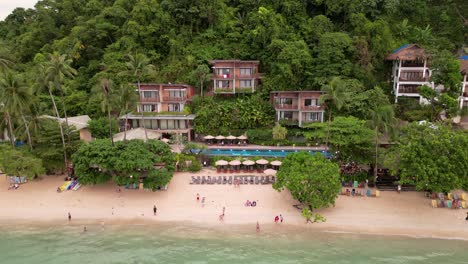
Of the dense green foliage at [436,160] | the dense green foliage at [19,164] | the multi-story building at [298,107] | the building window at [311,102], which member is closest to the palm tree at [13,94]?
the dense green foliage at [19,164]

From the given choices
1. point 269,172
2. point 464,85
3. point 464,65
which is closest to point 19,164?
point 269,172

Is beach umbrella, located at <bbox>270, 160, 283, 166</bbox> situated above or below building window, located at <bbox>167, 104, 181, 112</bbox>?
below

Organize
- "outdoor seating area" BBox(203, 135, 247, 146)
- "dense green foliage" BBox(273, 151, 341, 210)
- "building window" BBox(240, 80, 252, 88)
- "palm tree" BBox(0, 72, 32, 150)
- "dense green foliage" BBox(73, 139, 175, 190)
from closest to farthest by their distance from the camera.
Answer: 1. "dense green foliage" BBox(273, 151, 341, 210)
2. "dense green foliage" BBox(73, 139, 175, 190)
3. "palm tree" BBox(0, 72, 32, 150)
4. "outdoor seating area" BBox(203, 135, 247, 146)
5. "building window" BBox(240, 80, 252, 88)

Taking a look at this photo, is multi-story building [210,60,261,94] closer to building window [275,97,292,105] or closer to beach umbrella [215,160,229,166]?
building window [275,97,292,105]

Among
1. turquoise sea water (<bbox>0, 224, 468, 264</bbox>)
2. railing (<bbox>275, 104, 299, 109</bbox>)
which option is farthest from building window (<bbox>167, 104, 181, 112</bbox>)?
turquoise sea water (<bbox>0, 224, 468, 264</bbox>)

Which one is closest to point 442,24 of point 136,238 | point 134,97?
point 134,97

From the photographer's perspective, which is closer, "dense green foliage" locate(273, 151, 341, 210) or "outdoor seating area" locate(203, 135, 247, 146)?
"dense green foliage" locate(273, 151, 341, 210)

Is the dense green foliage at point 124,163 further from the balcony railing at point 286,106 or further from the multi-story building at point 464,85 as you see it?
the multi-story building at point 464,85
